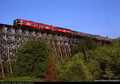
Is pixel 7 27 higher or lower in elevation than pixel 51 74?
higher

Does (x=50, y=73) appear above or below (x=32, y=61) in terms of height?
below

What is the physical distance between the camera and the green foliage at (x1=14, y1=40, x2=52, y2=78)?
57.5 feet

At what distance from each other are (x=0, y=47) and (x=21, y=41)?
4467mm

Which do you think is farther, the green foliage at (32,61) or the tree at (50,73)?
the green foliage at (32,61)

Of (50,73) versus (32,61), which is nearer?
(50,73)

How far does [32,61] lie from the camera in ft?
59.7

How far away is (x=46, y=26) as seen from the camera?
123 feet

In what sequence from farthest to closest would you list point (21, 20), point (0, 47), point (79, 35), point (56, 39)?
point (79, 35), point (56, 39), point (21, 20), point (0, 47)

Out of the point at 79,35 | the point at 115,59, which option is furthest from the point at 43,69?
the point at 79,35

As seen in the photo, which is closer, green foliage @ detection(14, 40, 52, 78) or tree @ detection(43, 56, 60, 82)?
tree @ detection(43, 56, 60, 82)

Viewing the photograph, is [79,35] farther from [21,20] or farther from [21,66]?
[21,66]

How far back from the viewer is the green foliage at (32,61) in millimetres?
17531

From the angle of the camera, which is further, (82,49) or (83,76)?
(82,49)

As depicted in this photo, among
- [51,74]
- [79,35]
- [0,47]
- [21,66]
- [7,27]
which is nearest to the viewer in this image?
[51,74]
